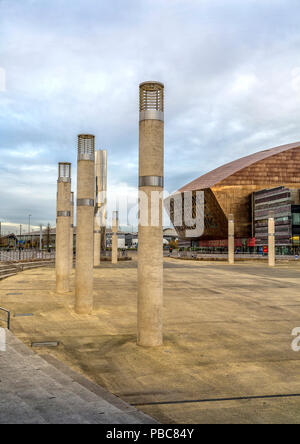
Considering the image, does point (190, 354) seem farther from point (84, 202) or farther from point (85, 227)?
point (84, 202)

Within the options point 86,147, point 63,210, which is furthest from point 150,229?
point 63,210

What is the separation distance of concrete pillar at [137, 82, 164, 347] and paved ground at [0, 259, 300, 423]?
0.64m

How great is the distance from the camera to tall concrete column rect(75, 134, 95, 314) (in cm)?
1567

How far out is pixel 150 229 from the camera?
35.0 ft

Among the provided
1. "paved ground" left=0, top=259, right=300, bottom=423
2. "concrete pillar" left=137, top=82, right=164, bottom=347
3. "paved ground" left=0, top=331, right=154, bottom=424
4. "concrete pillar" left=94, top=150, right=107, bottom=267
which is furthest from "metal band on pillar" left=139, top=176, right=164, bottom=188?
"concrete pillar" left=94, top=150, right=107, bottom=267

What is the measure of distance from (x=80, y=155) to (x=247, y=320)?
30.2 feet

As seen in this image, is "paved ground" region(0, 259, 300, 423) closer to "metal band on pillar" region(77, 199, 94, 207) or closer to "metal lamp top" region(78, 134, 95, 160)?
"metal band on pillar" region(77, 199, 94, 207)

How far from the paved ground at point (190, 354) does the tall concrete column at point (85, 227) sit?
76 cm

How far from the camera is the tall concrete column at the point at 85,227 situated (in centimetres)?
1567

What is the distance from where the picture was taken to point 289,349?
10.3m

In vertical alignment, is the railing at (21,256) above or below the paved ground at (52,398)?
below

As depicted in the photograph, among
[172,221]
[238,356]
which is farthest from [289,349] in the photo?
[172,221]

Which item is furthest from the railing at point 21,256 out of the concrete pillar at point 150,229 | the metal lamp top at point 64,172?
the concrete pillar at point 150,229

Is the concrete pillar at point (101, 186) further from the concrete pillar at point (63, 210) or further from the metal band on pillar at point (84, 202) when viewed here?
the metal band on pillar at point (84, 202)
